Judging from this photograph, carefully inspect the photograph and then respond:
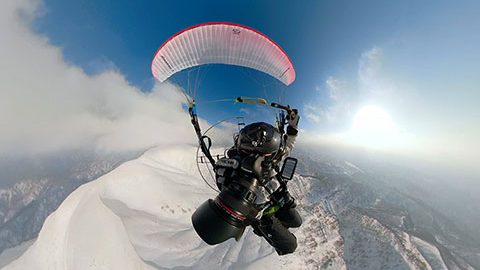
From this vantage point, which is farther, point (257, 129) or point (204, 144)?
point (204, 144)

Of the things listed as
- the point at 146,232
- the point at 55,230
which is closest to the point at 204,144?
Result: the point at 55,230

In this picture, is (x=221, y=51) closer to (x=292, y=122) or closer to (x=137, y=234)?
(x=292, y=122)

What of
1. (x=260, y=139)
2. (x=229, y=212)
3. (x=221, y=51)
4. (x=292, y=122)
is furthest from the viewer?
(x=221, y=51)

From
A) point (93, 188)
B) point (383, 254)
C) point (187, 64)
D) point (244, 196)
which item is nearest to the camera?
point (244, 196)

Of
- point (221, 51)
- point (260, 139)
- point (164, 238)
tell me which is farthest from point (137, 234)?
point (260, 139)

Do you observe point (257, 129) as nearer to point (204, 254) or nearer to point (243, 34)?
point (243, 34)

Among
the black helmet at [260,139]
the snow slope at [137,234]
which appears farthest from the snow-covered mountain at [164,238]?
the black helmet at [260,139]
